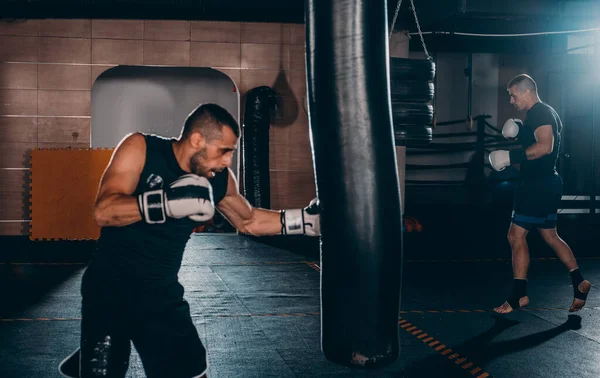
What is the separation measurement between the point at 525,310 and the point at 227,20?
27.0ft

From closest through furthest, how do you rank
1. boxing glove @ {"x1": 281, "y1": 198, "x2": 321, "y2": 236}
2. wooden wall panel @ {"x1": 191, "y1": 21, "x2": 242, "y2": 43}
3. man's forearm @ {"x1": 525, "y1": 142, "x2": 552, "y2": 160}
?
boxing glove @ {"x1": 281, "y1": 198, "x2": 321, "y2": 236}, man's forearm @ {"x1": 525, "y1": 142, "x2": 552, "y2": 160}, wooden wall panel @ {"x1": 191, "y1": 21, "x2": 242, "y2": 43}

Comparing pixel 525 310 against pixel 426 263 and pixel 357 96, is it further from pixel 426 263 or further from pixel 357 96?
pixel 357 96

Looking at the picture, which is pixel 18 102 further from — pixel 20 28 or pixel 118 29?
pixel 118 29

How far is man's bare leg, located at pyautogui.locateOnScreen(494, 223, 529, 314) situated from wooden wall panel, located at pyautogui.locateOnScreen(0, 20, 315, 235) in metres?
7.05

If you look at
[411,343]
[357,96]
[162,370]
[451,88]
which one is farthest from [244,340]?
[451,88]

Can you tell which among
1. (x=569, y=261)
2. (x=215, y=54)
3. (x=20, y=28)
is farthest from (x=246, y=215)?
(x=20, y=28)

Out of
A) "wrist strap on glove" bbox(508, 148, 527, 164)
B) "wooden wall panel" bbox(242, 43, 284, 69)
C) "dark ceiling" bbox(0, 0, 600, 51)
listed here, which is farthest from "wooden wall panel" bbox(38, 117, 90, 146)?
"wrist strap on glove" bbox(508, 148, 527, 164)

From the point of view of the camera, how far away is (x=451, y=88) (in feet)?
58.1

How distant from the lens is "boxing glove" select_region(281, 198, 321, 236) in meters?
3.30

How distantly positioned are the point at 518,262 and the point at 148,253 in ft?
12.7

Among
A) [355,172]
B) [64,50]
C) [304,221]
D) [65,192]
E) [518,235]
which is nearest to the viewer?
[355,172]

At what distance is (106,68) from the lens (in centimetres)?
1220

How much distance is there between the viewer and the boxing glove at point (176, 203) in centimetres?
274

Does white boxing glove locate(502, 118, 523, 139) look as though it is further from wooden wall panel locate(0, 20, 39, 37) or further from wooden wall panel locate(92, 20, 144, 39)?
wooden wall panel locate(0, 20, 39, 37)
